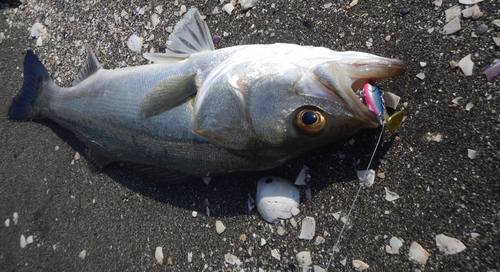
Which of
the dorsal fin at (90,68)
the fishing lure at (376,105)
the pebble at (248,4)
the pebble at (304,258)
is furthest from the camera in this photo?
the dorsal fin at (90,68)

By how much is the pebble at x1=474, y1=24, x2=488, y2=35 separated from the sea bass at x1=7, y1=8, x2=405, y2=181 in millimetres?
620

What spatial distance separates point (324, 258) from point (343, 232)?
0.77 ft

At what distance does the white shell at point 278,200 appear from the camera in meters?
2.29

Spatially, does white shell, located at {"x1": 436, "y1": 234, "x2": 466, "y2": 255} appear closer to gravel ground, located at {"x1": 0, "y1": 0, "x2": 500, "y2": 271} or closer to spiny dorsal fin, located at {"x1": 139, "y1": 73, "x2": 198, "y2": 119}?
gravel ground, located at {"x1": 0, "y1": 0, "x2": 500, "y2": 271}

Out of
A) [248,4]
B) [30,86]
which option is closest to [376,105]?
[248,4]

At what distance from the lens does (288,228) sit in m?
2.31

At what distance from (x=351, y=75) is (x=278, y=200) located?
105 cm

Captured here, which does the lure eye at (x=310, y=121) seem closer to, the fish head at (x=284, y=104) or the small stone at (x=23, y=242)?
the fish head at (x=284, y=104)

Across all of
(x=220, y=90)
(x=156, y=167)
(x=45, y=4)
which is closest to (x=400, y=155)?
(x=220, y=90)

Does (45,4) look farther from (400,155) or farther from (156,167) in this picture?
(400,155)

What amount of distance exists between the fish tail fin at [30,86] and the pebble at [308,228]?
2871 mm

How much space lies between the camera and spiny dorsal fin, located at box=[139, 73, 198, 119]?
213cm

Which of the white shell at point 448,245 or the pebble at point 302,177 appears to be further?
the pebble at point 302,177

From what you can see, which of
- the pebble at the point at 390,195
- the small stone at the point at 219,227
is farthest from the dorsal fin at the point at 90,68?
the pebble at the point at 390,195
